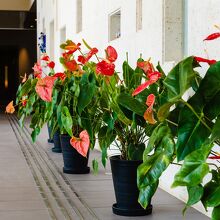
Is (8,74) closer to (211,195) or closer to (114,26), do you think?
(114,26)

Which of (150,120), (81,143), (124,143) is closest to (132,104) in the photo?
(150,120)

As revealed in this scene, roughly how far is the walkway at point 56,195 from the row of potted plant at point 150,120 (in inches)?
9.7

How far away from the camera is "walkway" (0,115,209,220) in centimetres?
329

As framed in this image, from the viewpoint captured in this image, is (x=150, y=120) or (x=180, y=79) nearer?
(x=180, y=79)

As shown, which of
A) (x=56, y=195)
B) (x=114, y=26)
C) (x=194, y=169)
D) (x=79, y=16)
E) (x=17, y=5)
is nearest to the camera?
(x=194, y=169)

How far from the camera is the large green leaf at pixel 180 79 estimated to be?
1.65m

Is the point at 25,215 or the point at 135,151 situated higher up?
the point at 135,151

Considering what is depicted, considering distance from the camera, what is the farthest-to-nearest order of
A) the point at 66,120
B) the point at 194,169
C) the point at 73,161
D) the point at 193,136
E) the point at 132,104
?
the point at 73,161, the point at 66,120, the point at 132,104, the point at 193,136, the point at 194,169

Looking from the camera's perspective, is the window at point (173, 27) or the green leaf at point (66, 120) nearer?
the green leaf at point (66, 120)

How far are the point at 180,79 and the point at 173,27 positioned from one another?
2255 millimetres

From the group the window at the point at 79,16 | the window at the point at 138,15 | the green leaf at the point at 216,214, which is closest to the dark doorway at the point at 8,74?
the window at the point at 79,16

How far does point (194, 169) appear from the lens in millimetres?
1561

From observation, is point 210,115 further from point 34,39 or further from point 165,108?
point 34,39

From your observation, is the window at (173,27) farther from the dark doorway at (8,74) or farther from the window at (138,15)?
the dark doorway at (8,74)
